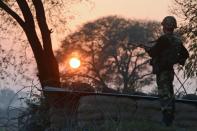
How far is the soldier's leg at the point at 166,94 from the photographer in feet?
31.3

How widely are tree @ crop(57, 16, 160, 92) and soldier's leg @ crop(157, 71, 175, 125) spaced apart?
49060mm

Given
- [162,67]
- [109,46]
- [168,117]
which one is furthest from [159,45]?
[109,46]

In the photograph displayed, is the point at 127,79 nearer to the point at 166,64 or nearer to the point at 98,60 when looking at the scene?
the point at 98,60

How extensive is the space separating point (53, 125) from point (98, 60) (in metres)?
53.7

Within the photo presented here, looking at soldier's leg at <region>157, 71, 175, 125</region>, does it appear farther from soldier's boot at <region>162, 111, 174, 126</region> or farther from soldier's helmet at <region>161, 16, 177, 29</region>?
soldier's helmet at <region>161, 16, 177, 29</region>

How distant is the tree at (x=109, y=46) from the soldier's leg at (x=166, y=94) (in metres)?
49.1

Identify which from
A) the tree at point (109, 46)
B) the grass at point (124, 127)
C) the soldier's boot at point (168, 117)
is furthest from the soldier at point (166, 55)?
the tree at point (109, 46)

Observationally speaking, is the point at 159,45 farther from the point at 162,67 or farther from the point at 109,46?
the point at 109,46

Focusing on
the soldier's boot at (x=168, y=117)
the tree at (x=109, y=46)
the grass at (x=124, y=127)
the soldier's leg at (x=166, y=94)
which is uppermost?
the tree at (x=109, y=46)

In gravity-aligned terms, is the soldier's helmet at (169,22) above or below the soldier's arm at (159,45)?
above

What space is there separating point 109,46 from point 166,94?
51.7m

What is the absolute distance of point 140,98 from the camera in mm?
10164

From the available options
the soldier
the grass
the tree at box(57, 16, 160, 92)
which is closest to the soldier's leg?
the soldier

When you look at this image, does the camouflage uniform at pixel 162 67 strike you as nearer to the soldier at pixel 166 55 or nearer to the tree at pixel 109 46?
the soldier at pixel 166 55
